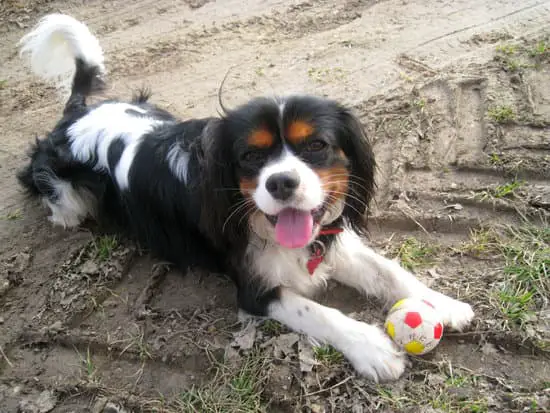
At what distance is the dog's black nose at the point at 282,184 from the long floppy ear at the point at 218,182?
1.20ft

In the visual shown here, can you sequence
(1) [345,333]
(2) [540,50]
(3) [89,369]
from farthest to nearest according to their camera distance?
(2) [540,50]
(3) [89,369]
(1) [345,333]

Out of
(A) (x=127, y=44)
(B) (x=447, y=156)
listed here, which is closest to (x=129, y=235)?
(B) (x=447, y=156)

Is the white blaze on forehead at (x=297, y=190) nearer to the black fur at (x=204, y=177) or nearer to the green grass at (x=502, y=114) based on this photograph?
the black fur at (x=204, y=177)

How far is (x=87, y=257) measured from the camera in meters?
3.62

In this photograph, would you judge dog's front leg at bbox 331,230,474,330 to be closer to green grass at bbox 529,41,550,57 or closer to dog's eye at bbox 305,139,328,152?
dog's eye at bbox 305,139,328,152

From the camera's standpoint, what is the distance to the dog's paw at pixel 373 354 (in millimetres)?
2545

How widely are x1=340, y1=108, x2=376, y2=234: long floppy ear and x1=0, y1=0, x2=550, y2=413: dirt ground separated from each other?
563 mm

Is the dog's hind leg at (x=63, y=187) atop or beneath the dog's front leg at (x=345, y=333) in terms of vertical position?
atop

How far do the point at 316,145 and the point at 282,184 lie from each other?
0.35m

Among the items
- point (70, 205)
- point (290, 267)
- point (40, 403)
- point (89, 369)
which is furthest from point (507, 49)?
point (40, 403)

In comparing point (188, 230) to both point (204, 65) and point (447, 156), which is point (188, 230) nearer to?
point (447, 156)

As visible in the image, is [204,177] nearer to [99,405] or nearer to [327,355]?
[327,355]

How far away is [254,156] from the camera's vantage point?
8.59 feet

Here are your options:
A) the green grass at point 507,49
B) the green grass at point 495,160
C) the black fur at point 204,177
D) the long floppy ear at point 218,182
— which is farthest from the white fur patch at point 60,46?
the green grass at point 507,49
